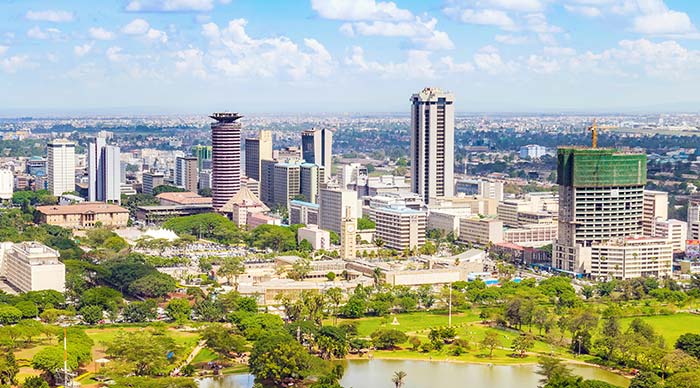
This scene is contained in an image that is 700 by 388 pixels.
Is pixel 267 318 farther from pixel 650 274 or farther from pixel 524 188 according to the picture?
pixel 524 188

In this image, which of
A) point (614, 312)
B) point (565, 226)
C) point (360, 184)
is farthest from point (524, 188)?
point (614, 312)

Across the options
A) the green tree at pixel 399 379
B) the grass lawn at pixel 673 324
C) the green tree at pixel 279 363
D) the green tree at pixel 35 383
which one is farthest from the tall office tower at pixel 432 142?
the green tree at pixel 35 383

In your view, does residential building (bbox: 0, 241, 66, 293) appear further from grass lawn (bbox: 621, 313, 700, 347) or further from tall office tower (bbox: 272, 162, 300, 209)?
tall office tower (bbox: 272, 162, 300, 209)

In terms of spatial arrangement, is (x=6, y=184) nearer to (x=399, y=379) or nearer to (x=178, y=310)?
(x=178, y=310)

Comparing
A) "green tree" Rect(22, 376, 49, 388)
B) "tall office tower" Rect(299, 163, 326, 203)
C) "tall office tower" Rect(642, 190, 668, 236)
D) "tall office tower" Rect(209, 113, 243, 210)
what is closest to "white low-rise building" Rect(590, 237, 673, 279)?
"tall office tower" Rect(642, 190, 668, 236)

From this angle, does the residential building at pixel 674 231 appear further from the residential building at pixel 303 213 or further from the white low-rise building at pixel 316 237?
the residential building at pixel 303 213

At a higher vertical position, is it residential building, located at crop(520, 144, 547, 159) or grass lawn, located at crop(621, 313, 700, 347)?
residential building, located at crop(520, 144, 547, 159)
